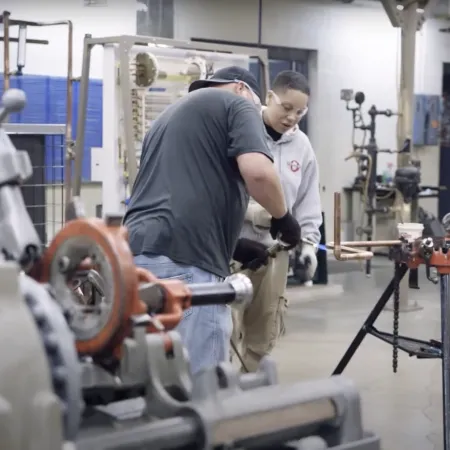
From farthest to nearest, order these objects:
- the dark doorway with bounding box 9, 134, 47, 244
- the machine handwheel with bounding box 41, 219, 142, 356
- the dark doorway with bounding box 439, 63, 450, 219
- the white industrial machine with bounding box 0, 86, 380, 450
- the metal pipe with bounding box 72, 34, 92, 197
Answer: the dark doorway with bounding box 439, 63, 450, 219
the metal pipe with bounding box 72, 34, 92, 197
the dark doorway with bounding box 9, 134, 47, 244
the machine handwheel with bounding box 41, 219, 142, 356
the white industrial machine with bounding box 0, 86, 380, 450

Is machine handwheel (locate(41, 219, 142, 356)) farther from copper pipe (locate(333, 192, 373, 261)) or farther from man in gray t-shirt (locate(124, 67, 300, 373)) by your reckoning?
copper pipe (locate(333, 192, 373, 261))

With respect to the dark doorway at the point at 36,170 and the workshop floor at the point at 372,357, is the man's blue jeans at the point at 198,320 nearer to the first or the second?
the workshop floor at the point at 372,357

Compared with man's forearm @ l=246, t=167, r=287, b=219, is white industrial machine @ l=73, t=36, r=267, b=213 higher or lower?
higher

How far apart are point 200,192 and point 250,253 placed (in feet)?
3.26

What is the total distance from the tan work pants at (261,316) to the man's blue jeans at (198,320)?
1190 mm

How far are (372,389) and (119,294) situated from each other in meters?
3.10

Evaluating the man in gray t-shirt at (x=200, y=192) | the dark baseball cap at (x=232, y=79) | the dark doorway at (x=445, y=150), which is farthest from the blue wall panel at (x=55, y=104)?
the dark doorway at (x=445, y=150)

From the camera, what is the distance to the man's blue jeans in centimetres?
200

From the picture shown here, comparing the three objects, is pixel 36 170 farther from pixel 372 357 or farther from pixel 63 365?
pixel 372 357

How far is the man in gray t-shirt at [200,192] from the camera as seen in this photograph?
2012 mm

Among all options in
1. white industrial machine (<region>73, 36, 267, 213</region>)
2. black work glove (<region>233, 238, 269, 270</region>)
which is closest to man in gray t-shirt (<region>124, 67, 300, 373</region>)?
black work glove (<region>233, 238, 269, 270</region>)

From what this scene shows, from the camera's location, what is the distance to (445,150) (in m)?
8.70

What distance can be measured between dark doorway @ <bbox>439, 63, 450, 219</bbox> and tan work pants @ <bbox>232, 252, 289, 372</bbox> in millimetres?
5705

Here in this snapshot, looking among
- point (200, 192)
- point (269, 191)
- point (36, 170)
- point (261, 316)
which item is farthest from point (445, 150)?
point (200, 192)
